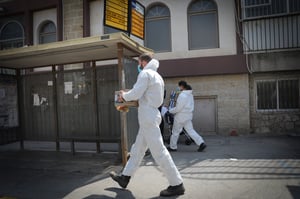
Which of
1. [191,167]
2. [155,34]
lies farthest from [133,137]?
[155,34]

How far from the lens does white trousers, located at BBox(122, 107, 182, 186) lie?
4285 mm

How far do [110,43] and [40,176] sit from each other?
3131 millimetres

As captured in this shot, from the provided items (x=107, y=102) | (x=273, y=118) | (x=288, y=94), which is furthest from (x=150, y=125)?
(x=288, y=94)

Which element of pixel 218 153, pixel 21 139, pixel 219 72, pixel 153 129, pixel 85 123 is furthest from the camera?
pixel 219 72

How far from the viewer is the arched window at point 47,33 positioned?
41.3 ft

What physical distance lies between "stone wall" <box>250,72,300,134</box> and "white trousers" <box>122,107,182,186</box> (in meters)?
6.26

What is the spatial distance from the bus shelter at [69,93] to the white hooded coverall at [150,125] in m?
1.26

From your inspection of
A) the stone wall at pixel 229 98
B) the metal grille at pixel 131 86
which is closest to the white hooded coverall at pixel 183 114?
the metal grille at pixel 131 86

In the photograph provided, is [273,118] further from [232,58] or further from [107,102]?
[107,102]

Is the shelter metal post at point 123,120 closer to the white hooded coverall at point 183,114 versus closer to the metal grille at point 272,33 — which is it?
the white hooded coverall at point 183,114

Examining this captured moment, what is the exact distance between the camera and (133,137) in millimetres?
6418

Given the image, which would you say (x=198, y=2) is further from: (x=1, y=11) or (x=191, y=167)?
(x=1, y=11)

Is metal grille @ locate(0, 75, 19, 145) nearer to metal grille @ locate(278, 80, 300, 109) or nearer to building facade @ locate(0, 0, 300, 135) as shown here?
building facade @ locate(0, 0, 300, 135)

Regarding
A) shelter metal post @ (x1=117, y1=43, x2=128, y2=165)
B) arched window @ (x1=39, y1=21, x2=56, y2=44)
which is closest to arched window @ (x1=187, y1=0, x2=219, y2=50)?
shelter metal post @ (x1=117, y1=43, x2=128, y2=165)
